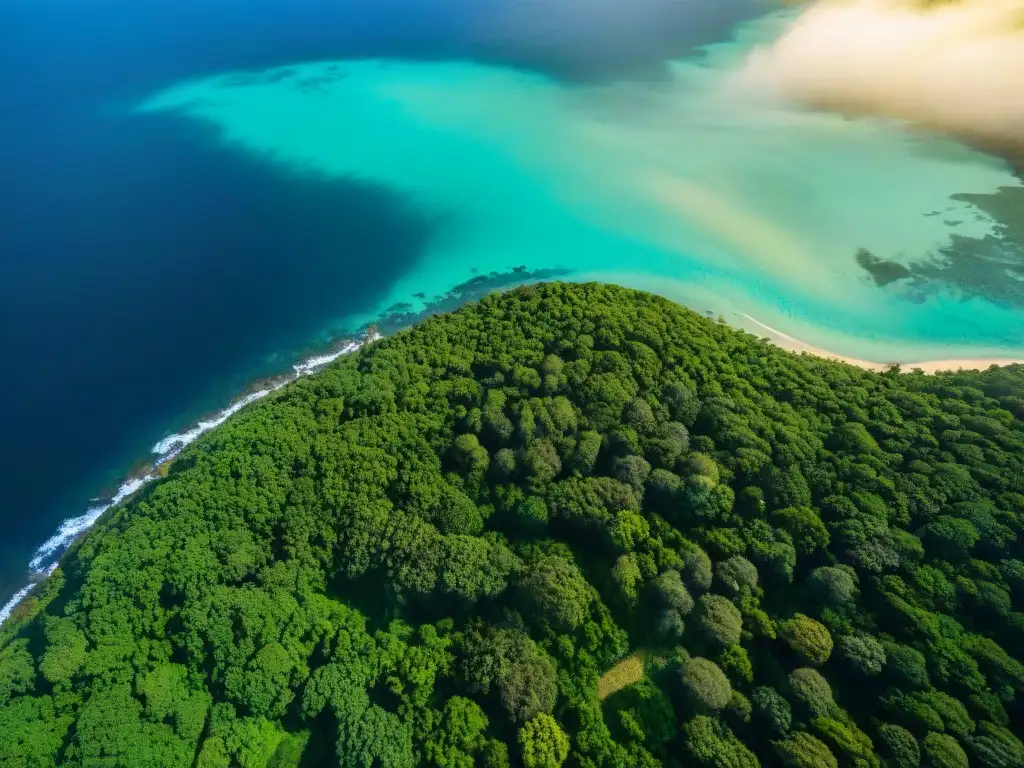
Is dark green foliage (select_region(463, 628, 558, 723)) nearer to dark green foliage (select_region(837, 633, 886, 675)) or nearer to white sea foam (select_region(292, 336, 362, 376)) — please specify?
dark green foliage (select_region(837, 633, 886, 675))

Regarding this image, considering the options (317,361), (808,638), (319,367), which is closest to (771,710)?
(808,638)

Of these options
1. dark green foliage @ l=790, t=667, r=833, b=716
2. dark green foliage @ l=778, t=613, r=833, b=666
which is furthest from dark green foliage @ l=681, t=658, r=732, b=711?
dark green foliage @ l=778, t=613, r=833, b=666

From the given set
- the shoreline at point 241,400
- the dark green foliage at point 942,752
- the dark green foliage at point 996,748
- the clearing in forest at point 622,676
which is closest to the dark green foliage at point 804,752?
the dark green foliage at point 942,752

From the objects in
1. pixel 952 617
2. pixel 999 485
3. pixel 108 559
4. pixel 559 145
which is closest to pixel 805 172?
pixel 559 145

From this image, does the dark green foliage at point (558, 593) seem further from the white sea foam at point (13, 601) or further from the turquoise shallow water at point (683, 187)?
the white sea foam at point (13, 601)

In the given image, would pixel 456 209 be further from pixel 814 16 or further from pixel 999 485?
pixel 814 16

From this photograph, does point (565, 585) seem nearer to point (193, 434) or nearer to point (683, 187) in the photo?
point (193, 434)

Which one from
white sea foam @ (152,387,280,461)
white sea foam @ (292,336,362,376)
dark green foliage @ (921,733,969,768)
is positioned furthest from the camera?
white sea foam @ (292,336,362,376)
